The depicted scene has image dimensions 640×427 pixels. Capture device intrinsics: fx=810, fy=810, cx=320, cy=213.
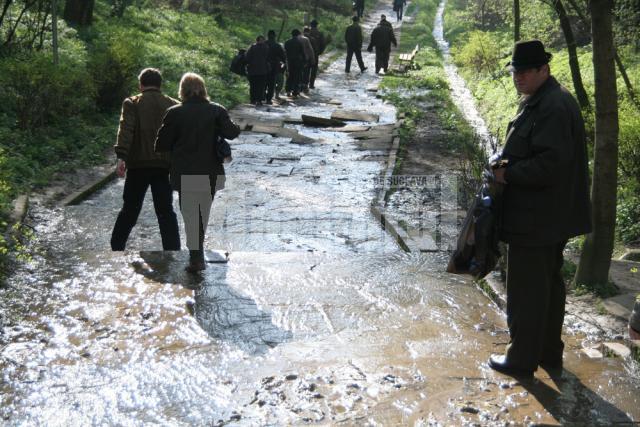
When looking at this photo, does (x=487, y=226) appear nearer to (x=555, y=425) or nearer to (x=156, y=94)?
(x=555, y=425)

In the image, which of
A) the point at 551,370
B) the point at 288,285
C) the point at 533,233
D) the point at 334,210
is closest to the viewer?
the point at 533,233

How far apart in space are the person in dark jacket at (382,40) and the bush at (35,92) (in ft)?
46.7

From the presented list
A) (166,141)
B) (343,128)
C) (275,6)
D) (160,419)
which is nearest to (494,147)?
(166,141)

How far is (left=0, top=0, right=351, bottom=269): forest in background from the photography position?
1143 centimetres

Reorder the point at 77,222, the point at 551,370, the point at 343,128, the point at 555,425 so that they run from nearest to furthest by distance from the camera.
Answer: the point at 555,425, the point at 551,370, the point at 77,222, the point at 343,128

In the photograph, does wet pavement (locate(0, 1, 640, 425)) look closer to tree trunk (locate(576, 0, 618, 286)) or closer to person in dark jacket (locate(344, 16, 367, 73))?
tree trunk (locate(576, 0, 618, 286))

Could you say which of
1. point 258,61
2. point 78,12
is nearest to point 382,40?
point 258,61

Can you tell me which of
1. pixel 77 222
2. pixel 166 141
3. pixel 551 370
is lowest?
pixel 77 222

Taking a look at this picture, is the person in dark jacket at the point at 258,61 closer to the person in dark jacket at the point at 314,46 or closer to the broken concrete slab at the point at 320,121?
the broken concrete slab at the point at 320,121

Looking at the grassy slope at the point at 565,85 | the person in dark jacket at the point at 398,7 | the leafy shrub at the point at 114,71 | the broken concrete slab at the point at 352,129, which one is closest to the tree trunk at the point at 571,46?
the grassy slope at the point at 565,85

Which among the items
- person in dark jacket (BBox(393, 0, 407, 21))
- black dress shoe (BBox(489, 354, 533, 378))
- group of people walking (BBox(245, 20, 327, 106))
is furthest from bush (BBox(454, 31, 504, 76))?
person in dark jacket (BBox(393, 0, 407, 21))

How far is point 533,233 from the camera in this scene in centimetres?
454

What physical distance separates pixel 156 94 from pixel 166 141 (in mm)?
748

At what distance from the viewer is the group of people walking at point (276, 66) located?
18656 millimetres
